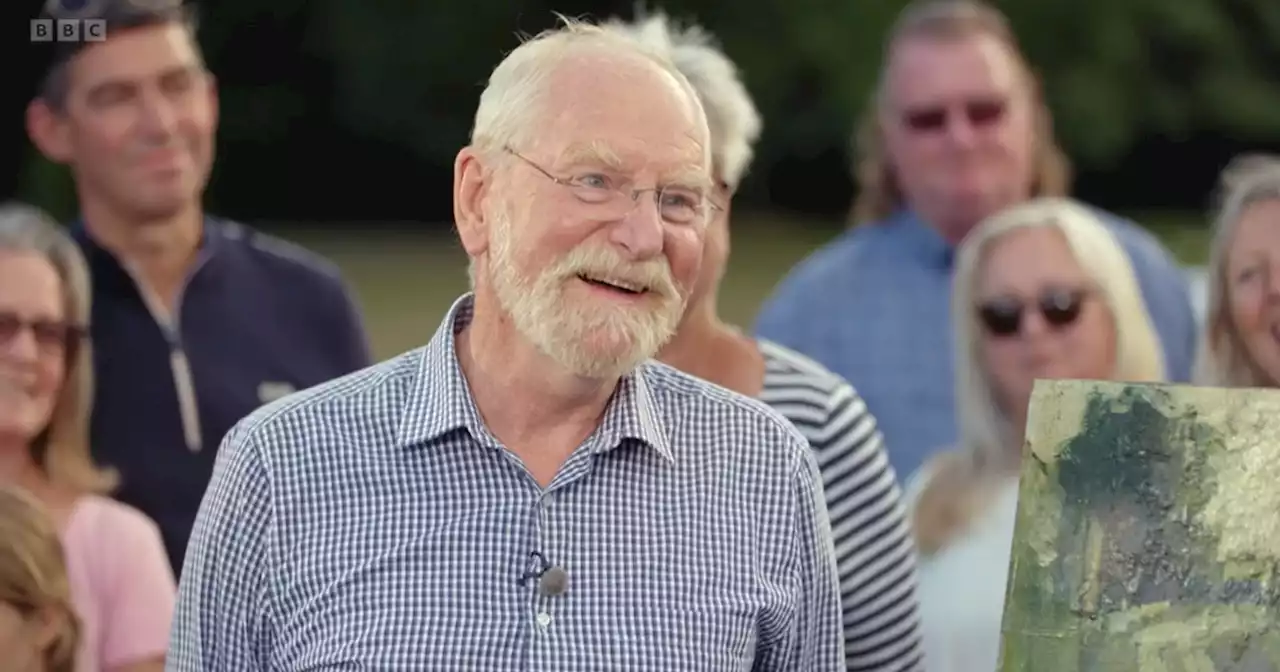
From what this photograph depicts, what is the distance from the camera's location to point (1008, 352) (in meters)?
3.28

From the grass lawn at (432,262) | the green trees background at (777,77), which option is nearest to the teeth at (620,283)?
the grass lawn at (432,262)

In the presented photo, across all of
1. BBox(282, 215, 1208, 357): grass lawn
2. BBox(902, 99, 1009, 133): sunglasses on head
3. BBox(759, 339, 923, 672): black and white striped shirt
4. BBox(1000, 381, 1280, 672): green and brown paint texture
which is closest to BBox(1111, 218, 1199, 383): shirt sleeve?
BBox(902, 99, 1009, 133): sunglasses on head

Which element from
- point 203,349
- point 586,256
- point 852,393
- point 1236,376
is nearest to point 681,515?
point 586,256

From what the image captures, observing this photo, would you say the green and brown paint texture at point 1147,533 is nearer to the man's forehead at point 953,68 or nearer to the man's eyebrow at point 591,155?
the man's eyebrow at point 591,155

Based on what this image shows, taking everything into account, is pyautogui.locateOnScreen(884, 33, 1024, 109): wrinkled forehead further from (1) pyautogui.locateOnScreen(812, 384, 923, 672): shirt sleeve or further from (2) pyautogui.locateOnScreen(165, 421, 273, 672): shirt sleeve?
(2) pyautogui.locateOnScreen(165, 421, 273, 672): shirt sleeve

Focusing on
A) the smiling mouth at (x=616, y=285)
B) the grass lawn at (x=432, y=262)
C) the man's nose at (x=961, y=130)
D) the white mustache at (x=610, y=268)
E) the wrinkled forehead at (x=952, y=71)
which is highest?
the wrinkled forehead at (x=952, y=71)

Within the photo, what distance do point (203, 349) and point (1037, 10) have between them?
14594mm

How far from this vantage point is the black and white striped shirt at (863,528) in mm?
2686

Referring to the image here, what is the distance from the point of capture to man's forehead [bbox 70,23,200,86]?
129 inches

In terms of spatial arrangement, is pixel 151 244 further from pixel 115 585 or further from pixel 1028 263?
pixel 1028 263

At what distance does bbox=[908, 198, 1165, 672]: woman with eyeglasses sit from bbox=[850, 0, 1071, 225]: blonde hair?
34.9 inches

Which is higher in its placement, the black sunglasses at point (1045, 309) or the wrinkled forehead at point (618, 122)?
the wrinkled forehead at point (618, 122)

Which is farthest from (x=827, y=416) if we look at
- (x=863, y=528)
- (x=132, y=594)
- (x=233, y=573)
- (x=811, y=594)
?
(x=132, y=594)

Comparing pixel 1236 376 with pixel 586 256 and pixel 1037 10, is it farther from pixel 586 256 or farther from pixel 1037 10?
pixel 1037 10
